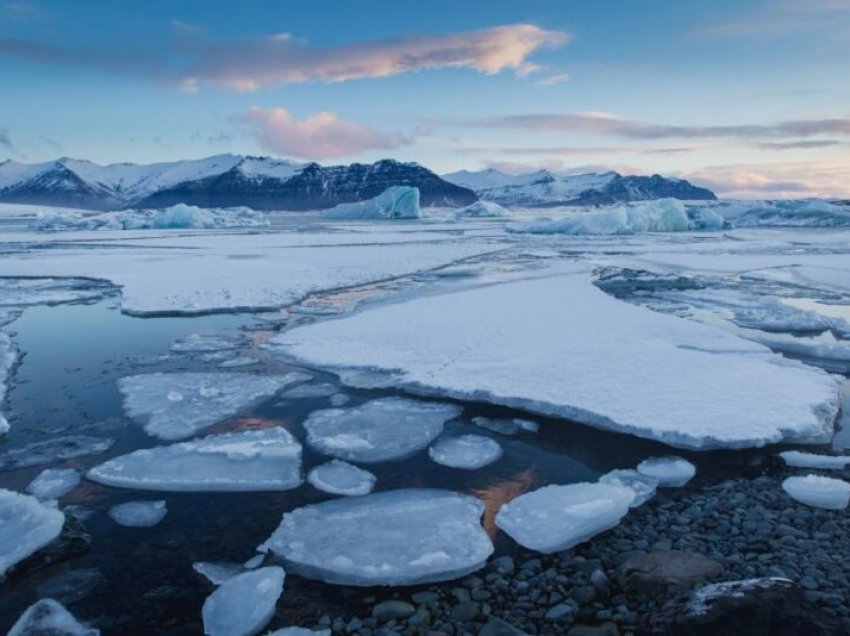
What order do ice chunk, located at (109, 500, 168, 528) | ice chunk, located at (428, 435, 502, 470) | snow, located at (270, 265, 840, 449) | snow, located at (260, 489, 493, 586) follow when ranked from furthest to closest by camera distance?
snow, located at (270, 265, 840, 449) < ice chunk, located at (428, 435, 502, 470) < ice chunk, located at (109, 500, 168, 528) < snow, located at (260, 489, 493, 586)

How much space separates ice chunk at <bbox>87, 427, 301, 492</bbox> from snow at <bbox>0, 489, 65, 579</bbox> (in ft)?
1.65

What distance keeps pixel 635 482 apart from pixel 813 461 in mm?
1373

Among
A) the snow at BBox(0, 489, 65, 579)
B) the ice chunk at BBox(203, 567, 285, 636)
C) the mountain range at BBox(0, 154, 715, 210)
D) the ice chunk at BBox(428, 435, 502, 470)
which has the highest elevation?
the mountain range at BBox(0, 154, 715, 210)

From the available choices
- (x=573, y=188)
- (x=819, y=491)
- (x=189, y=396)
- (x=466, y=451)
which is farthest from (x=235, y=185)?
(x=819, y=491)

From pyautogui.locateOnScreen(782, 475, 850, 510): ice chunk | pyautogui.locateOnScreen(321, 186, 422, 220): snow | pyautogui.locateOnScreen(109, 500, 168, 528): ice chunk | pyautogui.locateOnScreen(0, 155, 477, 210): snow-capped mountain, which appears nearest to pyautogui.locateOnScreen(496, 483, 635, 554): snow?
pyautogui.locateOnScreen(782, 475, 850, 510): ice chunk

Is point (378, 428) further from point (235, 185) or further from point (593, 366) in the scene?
point (235, 185)

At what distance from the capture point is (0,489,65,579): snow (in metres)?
Result: 3.05

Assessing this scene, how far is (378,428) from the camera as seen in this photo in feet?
15.8

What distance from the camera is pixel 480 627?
Answer: 263cm

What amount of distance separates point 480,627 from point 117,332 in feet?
23.7

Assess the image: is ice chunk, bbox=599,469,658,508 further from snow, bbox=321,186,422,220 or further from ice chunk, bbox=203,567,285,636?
snow, bbox=321,186,422,220

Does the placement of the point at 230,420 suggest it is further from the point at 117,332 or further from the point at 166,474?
the point at 117,332

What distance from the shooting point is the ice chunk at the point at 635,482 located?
3707mm

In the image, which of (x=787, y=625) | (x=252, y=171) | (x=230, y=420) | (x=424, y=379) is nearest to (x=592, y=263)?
(x=424, y=379)
